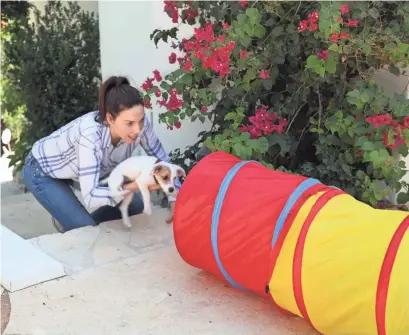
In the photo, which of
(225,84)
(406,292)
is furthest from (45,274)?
(406,292)

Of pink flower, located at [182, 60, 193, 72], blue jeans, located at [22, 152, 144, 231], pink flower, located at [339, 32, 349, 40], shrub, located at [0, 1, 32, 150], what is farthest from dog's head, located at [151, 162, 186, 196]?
shrub, located at [0, 1, 32, 150]

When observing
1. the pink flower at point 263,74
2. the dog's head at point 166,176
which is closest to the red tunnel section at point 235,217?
the dog's head at point 166,176

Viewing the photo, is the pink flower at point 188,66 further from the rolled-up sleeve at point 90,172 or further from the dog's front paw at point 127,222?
the dog's front paw at point 127,222

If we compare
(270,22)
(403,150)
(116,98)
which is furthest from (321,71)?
(116,98)

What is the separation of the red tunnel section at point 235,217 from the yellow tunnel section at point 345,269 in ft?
0.40

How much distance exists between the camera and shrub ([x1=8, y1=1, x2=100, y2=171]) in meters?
6.07

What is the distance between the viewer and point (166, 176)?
10.9 feet

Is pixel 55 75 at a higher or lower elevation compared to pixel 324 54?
lower

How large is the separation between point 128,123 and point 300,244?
56.6 inches

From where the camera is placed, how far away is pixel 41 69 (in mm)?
6043

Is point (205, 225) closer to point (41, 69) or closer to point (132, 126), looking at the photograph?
point (132, 126)

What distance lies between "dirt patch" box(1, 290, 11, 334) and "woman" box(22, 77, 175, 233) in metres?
0.76

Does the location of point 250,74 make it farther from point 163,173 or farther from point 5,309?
point 5,309

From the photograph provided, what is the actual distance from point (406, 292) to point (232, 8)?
7.68 ft
